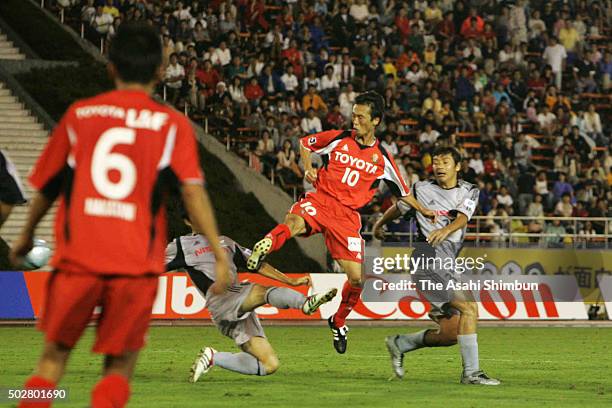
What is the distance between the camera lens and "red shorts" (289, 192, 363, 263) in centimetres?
1373

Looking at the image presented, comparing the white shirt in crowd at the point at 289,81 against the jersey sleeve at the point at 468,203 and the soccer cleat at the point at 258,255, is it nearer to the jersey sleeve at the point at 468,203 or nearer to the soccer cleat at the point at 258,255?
the soccer cleat at the point at 258,255

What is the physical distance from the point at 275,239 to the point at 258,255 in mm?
895

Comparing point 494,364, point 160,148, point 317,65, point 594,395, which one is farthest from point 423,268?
point 317,65

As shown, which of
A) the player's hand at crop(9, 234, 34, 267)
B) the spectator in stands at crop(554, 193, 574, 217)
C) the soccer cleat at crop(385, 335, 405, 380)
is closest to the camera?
the player's hand at crop(9, 234, 34, 267)

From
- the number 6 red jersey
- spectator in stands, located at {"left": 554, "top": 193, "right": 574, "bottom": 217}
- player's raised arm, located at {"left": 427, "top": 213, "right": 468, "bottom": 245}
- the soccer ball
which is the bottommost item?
spectator in stands, located at {"left": 554, "top": 193, "right": 574, "bottom": 217}

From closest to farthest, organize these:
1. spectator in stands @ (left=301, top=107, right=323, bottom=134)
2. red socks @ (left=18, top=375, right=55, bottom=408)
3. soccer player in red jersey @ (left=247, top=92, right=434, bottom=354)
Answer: red socks @ (left=18, top=375, right=55, bottom=408) → soccer player in red jersey @ (left=247, top=92, right=434, bottom=354) → spectator in stands @ (left=301, top=107, right=323, bottom=134)

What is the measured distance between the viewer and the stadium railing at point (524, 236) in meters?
25.6

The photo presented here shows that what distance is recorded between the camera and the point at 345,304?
43.9 ft

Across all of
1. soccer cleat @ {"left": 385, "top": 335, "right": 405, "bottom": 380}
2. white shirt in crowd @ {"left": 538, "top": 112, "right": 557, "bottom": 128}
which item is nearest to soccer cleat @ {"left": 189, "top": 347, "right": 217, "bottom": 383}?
soccer cleat @ {"left": 385, "top": 335, "right": 405, "bottom": 380}

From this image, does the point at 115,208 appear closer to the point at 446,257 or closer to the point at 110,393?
the point at 110,393

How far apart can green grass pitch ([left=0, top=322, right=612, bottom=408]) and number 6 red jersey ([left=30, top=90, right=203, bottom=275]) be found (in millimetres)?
4067

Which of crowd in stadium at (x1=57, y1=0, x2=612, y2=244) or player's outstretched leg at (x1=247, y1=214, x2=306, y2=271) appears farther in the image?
crowd in stadium at (x1=57, y1=0, x2=612, y2=244)

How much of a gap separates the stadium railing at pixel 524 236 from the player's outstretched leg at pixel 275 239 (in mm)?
11043

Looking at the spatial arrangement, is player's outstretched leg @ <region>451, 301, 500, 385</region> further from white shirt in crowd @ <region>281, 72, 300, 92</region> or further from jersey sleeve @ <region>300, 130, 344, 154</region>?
white shirt in crowd @ <region>281, 72, 300, 92</region>
